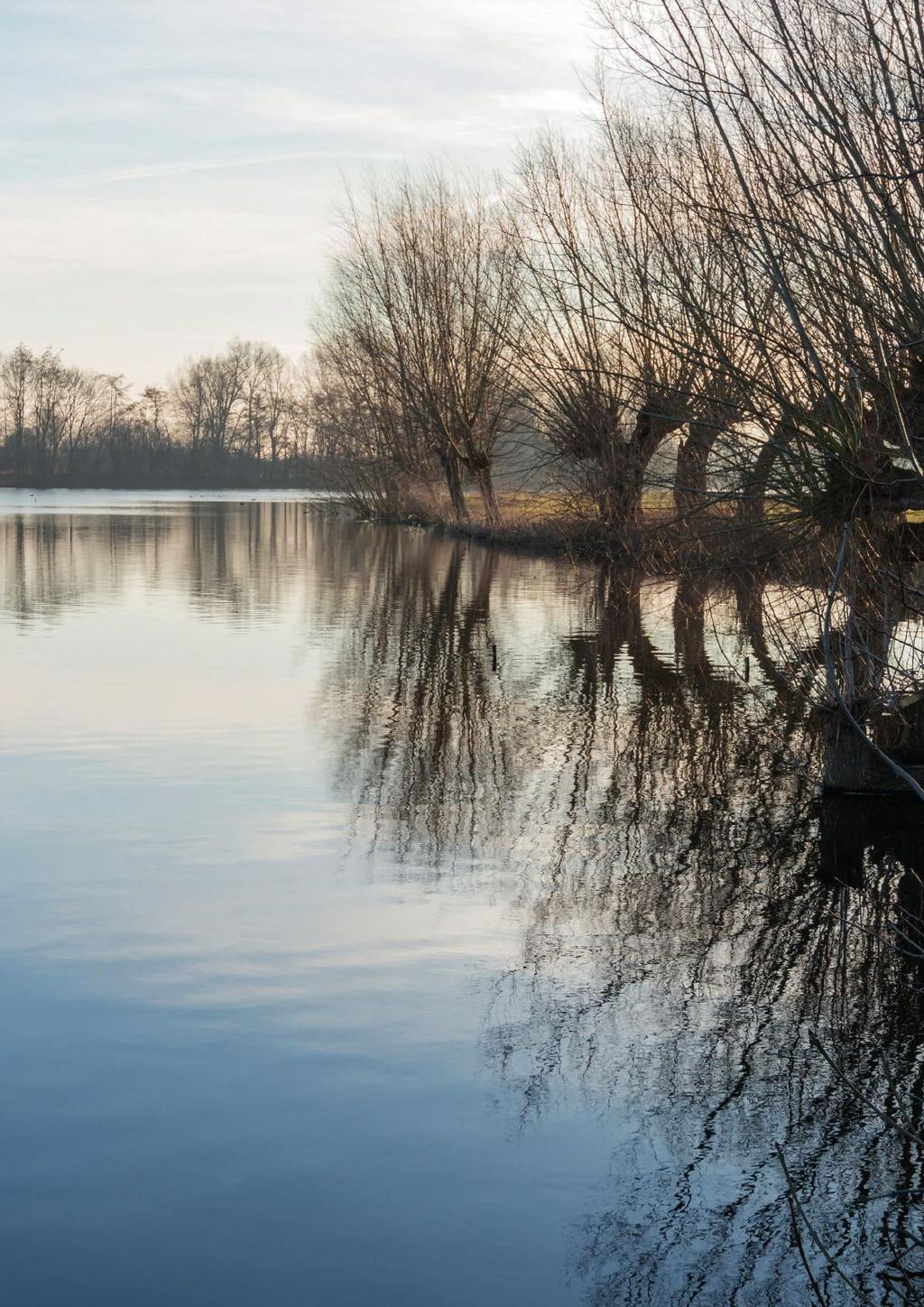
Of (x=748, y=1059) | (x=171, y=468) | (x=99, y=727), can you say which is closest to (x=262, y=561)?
(x=99, y=727)

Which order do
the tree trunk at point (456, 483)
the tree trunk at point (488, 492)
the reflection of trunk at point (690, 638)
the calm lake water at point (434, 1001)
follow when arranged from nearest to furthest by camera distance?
1. the calm lake water at point (434, 1001)
2. the reflection of trunk at point (690, 638)
3. the tree trunk at point (488, 492)
4. the tree trunk at point (456, 483)

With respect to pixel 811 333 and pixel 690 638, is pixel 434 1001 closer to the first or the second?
pixel 811 333

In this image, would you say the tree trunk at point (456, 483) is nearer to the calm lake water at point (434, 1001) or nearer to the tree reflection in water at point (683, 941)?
the tree reflection in water at point (683, 941)

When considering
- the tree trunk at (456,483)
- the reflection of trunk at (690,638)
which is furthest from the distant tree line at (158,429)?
the reflection of trunk at (690,638)

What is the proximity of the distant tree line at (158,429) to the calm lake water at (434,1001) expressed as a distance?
4274 inches

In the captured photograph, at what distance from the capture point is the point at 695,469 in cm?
1361

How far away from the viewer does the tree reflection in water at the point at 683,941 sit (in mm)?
5258

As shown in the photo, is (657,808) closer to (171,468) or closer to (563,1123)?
(563,1123)

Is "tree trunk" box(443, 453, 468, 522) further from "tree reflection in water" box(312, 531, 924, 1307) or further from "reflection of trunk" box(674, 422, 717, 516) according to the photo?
"reflection of trunk" box(674, 422, 717, 516)

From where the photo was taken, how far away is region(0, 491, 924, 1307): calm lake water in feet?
16.5

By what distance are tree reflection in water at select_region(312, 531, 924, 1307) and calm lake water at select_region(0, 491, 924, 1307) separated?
2cm

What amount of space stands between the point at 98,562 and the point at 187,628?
49.3 feet

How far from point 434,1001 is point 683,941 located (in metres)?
1.75

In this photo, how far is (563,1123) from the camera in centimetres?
596
